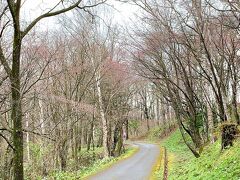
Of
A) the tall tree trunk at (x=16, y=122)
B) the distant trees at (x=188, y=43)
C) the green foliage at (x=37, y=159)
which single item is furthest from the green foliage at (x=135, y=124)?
the tall tree trunk at (x=16, y=122)

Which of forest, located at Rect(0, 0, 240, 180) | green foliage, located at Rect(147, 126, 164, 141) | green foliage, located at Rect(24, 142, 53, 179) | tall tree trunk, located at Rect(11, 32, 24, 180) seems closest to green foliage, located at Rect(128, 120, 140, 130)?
green foliage, located at Rect(147, 126, 164, 141)

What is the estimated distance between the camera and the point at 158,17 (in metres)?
12.9

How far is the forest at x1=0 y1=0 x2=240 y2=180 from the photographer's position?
893cm

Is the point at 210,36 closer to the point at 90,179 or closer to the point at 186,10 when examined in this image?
the point at 186,10

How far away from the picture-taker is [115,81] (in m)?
28.4

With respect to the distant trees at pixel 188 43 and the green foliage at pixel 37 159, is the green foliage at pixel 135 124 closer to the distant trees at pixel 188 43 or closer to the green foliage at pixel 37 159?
the green foliage at pixel 37 159

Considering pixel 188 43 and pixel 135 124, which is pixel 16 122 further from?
pixel 135 124

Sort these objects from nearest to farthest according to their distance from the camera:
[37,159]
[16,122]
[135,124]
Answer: [16,122]
[37,159]
[135,124]

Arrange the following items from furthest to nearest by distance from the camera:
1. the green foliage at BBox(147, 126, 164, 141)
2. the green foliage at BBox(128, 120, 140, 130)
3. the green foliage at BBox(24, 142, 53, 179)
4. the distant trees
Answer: the green foliage at BBox(128, 120, 140, 130), the green foliage at BBox(147, 126, 164, 141), the green foliage at BBox(24, 142, 53, 179), the distant trees

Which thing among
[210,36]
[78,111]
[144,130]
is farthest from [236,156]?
[144,130]

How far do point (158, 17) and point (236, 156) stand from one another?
642 cm

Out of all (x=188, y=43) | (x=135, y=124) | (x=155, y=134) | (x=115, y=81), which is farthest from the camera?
(x=135, y=124)

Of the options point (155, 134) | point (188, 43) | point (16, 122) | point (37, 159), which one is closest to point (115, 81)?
point (37, 159)

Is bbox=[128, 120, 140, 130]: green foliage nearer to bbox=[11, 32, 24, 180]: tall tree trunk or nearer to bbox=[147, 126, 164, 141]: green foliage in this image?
bbox=[147, 126, 164, 141]: green foliage
